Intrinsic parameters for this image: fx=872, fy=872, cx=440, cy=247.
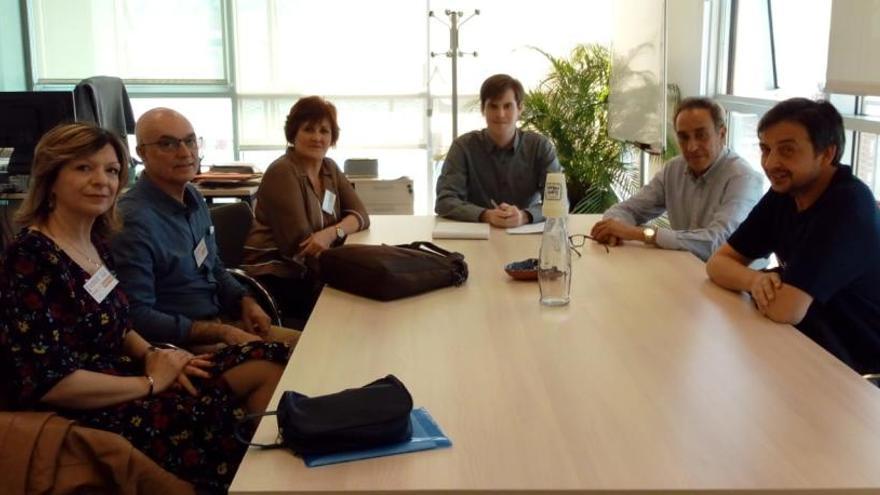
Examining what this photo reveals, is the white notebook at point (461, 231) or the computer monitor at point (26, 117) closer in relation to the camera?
the white notebook at point (461, 231)

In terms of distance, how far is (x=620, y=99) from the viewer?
17.1ft

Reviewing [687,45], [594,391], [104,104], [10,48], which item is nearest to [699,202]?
[594,391]

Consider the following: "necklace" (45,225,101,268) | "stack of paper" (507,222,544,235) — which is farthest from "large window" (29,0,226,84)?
"necklace" (45,225,101,268)

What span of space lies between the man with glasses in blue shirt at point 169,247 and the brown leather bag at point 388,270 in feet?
1.12

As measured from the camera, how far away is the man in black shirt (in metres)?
2.11

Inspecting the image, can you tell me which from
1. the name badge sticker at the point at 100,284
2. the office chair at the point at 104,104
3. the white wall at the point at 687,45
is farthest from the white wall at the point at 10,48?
the name badge sticker at the point at 100,284

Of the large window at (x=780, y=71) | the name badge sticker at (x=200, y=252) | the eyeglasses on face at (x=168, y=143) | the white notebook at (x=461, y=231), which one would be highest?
the large window at (x=780, y=71)

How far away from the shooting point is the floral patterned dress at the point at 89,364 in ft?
5.89

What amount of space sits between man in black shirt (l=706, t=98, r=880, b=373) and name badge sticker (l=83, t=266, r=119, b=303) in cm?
160

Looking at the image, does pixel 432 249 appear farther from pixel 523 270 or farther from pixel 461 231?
pixel 461 231

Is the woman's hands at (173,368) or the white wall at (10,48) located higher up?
the white wall at (10,48)

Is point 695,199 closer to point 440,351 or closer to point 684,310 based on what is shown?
point 684,310

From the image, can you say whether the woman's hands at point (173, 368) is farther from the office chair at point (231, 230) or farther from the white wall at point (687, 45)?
the white wall at point (687, 45)

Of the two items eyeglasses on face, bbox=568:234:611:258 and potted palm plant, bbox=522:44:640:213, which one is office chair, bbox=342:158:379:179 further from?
eyeglasses on face, bbox=568:234:611:258
